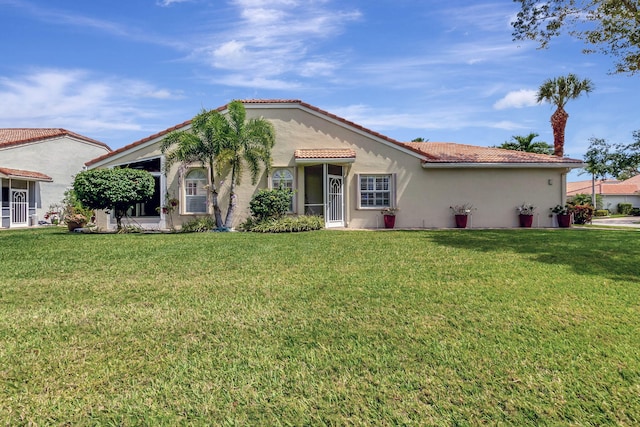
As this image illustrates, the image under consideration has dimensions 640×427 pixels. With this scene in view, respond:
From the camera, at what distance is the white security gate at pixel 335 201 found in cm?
1661

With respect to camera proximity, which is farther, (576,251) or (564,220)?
(564,220)

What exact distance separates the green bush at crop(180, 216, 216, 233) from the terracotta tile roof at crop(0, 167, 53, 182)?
13.7 meters

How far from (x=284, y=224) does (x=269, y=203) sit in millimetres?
1152

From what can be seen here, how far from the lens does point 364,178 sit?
1692cm

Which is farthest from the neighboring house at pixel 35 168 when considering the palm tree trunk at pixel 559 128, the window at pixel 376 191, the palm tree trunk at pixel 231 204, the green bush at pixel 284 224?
the palm tree trunk at pixel 559 128

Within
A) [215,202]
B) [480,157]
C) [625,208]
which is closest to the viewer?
[215,202]

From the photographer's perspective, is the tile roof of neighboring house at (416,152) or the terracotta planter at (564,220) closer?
the tile roof of neighboring house at (416,152)

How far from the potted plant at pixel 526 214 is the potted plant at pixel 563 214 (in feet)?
3.37

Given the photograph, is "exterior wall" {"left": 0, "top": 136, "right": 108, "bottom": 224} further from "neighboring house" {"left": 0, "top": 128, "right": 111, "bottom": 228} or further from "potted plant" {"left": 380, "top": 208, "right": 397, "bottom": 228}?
"potted plant" {"left": 380, "top": 208, "right": 397, "bottom": 228}

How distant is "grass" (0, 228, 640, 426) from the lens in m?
2.45

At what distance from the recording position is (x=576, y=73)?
23594 millimetres

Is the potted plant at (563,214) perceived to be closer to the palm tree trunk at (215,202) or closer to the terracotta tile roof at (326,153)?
the terracotta tile roof at (326,153)

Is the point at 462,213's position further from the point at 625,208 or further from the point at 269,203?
the point at 625,208

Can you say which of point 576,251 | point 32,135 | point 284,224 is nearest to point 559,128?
point 576,251
